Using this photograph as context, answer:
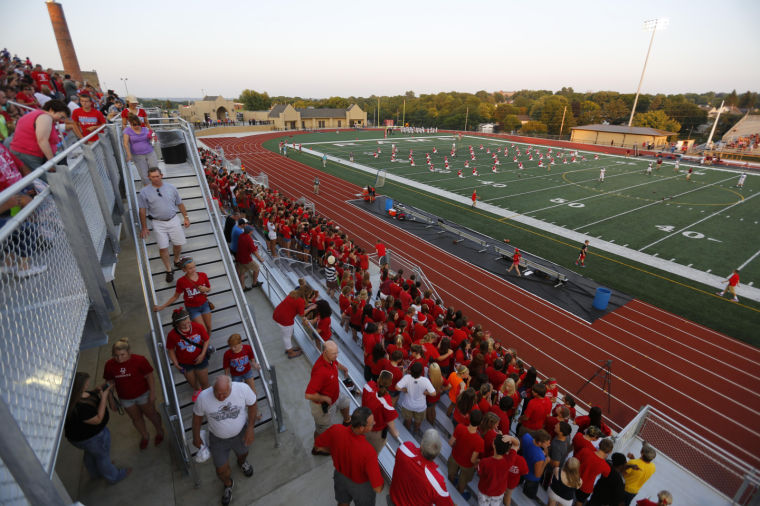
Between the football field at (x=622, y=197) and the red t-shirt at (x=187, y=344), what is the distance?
21238 millimetres

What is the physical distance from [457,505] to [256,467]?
2.87 metres

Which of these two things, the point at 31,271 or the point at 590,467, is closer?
the point at 31,271

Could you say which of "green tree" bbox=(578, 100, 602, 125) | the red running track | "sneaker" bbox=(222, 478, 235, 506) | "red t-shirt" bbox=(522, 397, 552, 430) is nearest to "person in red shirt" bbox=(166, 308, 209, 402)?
"sneaker" bbox=(222, 478, 235, 506)

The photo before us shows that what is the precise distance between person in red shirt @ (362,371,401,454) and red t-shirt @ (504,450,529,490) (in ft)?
4.62

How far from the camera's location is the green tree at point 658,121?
75.8m

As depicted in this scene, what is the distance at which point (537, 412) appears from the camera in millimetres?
5578

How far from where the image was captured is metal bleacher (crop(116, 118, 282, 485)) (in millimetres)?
4887

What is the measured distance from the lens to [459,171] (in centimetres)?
3575

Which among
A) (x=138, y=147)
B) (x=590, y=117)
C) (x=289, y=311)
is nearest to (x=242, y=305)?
(x=289, y=311)

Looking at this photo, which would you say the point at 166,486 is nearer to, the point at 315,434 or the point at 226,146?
the point at 315,434

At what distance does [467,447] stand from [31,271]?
501 centimetres

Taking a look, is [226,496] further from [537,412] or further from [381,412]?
[537,412]

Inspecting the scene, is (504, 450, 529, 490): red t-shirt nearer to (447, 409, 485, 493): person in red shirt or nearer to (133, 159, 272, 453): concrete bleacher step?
(447, 409, 485, 493): person in red shirt

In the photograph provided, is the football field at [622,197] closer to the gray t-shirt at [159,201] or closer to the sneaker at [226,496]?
the gray t-shirt at [159,201]
